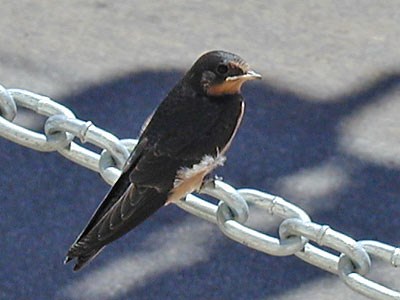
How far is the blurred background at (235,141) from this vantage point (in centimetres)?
424

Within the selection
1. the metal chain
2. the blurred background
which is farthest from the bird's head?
the blurred background

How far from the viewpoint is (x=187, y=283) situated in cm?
421

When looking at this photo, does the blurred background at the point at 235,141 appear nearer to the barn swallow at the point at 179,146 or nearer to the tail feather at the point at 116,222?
the barn swallow at the point at 179,146

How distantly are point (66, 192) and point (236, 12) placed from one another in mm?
1624

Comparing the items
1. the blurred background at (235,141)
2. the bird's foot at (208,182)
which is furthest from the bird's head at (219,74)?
the blurred background at (235,141)

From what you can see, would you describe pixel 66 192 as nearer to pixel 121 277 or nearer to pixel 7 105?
pixel 121 277

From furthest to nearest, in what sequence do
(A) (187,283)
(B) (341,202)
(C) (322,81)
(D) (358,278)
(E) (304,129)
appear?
(C) (322,81) → (E) (304,129) → (B) (341,202) → (A) (187,283) → (D) (358,278)

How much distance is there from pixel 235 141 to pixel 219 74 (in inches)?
67.1

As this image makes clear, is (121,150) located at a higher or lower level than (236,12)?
higher

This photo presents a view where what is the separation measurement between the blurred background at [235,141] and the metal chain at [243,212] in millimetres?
1415

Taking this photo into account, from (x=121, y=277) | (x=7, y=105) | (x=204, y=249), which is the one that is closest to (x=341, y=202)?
(x=204, y=249)

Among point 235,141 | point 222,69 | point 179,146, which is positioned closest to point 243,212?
point 179,146

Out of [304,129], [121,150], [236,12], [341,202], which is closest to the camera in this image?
[121,150]

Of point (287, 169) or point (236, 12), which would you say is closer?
point (287, 169)
